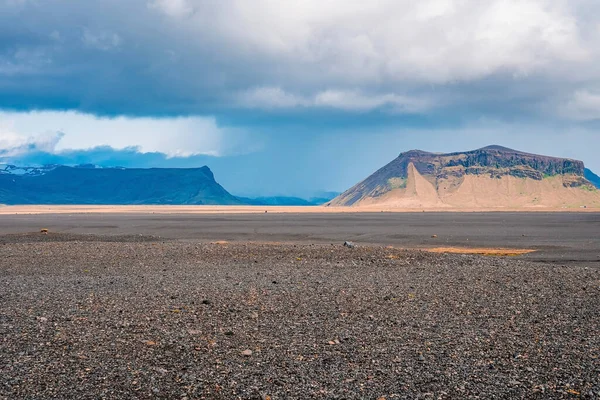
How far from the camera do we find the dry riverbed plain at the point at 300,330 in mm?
9680

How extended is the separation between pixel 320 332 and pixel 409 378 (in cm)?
343

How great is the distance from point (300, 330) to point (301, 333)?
0.90 feet

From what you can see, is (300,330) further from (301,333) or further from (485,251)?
(485,251)

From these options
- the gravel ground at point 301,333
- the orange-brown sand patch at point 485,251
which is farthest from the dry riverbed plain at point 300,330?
the orange-brown sand patch at point 485,251

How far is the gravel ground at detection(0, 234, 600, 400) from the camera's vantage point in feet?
31.7

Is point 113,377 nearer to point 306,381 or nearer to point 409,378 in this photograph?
point 306,381

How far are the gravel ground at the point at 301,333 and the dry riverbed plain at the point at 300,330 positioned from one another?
5cm

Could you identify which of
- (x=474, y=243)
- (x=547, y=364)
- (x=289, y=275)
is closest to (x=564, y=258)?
(x=474, y=243)

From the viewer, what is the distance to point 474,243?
41156mm

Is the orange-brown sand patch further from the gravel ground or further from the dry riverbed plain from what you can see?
the gravel ground

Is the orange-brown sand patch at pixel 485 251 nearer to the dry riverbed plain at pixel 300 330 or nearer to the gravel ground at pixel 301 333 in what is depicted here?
the dry riverbed plain at pixel 300 330

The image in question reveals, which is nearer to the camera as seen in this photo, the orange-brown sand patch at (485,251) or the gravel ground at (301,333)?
the gravel ground at (301,333)

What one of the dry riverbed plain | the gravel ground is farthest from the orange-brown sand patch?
the gravel ground

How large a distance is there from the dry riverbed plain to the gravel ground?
0.05 meters
